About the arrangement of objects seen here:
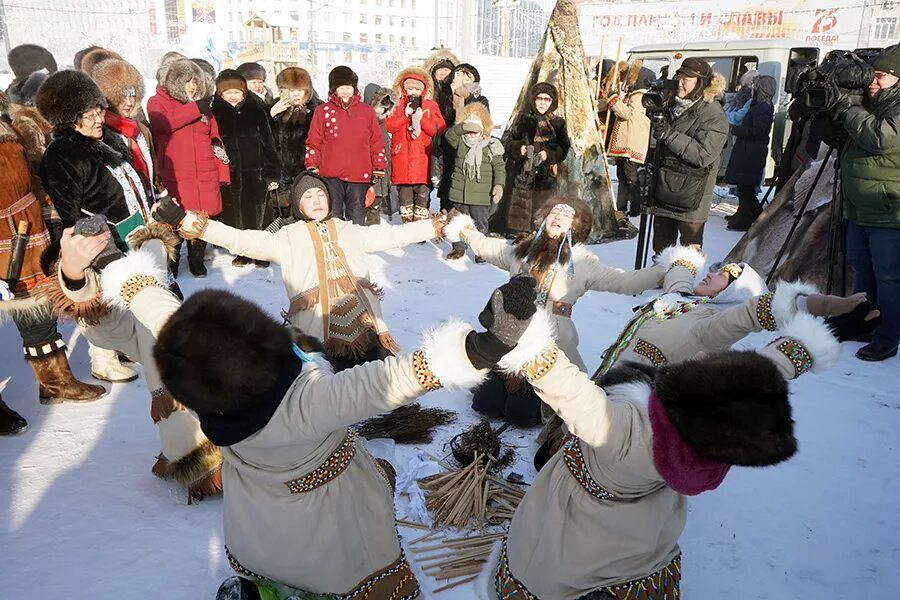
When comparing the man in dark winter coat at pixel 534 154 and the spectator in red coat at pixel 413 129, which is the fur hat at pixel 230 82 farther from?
the man in dark winter coat at pixel 534 154

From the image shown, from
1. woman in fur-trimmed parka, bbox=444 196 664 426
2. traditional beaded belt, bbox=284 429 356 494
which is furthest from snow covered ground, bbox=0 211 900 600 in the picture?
traditional beaded belt, bbox=284 429 356 494

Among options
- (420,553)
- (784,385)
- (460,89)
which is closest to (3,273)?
(420,553)

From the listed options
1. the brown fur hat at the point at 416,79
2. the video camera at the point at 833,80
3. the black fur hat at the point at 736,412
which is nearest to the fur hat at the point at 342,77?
the brown fur hat at the point at 416,79

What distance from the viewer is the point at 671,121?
491cm

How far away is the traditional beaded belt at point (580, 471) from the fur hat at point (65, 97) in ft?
9.66

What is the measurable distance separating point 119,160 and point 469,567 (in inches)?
109

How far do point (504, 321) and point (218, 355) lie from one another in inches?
27.6

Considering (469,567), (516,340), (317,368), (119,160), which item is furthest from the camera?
(119,160)

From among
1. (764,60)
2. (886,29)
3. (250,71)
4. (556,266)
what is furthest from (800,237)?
(886,29)

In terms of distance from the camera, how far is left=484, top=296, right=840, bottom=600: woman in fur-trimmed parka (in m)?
1.45

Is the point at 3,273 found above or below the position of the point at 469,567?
above

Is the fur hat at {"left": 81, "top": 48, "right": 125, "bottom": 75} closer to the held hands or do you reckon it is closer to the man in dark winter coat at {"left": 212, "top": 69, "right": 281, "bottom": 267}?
the man in dark winter coat at {"left": 212, "top": 69, "right": 281, "bottom": 267}

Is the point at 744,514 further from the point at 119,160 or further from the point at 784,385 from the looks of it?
the point at 119,160

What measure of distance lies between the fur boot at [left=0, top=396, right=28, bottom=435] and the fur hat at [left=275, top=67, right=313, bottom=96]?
3781 millimetres
